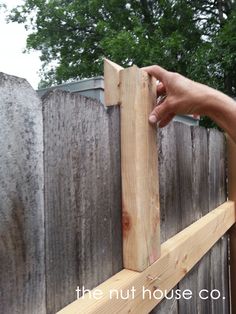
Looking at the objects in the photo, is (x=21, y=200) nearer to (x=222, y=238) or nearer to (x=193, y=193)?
(x=193, y=193)

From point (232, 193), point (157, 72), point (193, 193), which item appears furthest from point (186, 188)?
point (232, 193)

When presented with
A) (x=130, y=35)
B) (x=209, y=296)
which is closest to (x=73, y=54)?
(x=130, y=35)

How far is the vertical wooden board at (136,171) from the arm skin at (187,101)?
6 cm

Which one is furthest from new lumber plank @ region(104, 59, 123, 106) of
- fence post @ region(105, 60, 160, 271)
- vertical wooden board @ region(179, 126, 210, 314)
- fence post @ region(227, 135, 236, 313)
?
fence post @ region(227, 135, 236, 313)

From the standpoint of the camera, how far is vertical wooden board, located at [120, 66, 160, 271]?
0.96 metres

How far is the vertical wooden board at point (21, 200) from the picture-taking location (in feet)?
1.94

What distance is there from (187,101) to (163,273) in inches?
20.1

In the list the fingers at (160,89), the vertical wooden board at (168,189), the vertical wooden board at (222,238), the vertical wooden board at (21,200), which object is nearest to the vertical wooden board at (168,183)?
the vertical wooden board at (168,189)

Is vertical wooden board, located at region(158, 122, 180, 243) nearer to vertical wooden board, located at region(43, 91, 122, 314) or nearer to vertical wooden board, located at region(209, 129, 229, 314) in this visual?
vertical wooden board, located at region(43, 91, 122, 314)

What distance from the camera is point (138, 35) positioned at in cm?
962

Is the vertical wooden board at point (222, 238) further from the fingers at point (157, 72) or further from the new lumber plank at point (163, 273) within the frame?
the fingers at point (157, 72)

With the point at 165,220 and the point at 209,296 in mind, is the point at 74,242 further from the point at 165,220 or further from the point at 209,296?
the point at 209,296

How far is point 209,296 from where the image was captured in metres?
1.60

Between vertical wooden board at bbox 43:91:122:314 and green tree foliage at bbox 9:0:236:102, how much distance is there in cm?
803
